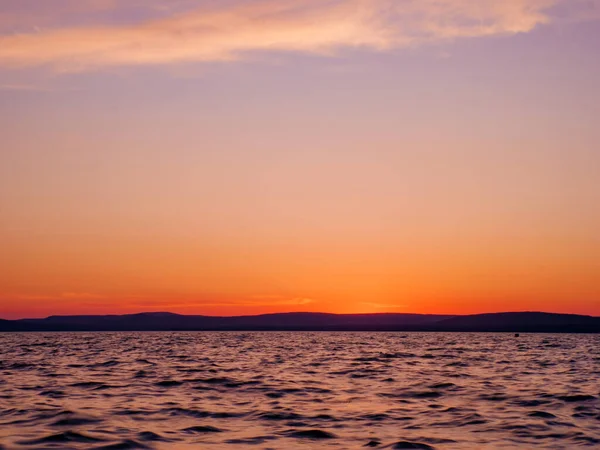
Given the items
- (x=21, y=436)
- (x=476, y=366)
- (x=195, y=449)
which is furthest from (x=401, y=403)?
(x=476, y=366)

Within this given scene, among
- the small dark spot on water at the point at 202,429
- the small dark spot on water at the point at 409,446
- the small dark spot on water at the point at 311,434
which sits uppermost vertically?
the small dark spot on water at the point at 202,429

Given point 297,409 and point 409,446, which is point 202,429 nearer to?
point 297,409

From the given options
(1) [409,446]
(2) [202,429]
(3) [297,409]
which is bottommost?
(1) [409,446]

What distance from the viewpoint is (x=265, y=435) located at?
2162 centimetres

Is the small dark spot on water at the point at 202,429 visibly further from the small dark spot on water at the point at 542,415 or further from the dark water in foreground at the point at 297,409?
the small dark spot on water at the point at 542,415

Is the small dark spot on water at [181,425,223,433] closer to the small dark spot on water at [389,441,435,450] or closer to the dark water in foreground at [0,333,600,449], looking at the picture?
the dark water in foreground at [0,333,600,449]

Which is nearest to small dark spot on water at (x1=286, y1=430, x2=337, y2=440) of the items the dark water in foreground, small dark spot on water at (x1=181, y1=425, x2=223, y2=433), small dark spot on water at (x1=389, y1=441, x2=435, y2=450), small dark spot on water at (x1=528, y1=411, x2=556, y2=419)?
the dark water in foreground

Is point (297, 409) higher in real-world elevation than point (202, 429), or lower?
higher

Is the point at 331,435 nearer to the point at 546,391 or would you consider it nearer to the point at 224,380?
the point at 546,391

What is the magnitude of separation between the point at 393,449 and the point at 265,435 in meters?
4.13

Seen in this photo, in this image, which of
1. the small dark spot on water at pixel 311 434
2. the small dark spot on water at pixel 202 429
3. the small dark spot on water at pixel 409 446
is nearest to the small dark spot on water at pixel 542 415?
the small dark spot on water at pixel 409 446

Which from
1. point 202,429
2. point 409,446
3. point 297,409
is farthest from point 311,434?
point 297,409

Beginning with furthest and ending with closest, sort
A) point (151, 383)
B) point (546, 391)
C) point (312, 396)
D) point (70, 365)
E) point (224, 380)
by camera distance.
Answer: point (70, 365) < point (224, 380) < point (151, 383) < point (546, 391) < point (312, 396)

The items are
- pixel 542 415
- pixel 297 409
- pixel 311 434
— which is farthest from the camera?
pixel 297 409
